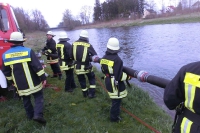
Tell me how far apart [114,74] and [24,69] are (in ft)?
6.12

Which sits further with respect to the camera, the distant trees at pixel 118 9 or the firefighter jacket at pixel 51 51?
the distant trees at pixel 118 9

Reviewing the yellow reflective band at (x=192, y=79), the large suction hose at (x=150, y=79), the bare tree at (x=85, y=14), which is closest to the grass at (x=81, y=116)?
the large suction hose at (x=150, y=79)

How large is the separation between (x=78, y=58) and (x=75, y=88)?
1.65 meters

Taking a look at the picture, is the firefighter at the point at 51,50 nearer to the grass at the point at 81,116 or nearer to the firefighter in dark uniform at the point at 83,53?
the grass at the point at 81,116

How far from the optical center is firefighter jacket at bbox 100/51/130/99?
3.94m

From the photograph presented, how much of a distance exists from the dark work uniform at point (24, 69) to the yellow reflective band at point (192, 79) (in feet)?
9.53

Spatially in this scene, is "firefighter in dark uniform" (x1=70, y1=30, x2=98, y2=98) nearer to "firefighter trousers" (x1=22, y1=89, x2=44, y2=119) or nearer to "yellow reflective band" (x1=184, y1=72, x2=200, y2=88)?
"firefighter trousers" (x1=22, y1=89, x2=44, y2=119)

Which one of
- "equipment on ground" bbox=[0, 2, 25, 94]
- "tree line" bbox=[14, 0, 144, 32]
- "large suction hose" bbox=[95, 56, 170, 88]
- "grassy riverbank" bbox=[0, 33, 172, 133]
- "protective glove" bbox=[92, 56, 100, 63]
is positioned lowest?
"grassy riverbank" bbox=[0, 33, 172, 133]

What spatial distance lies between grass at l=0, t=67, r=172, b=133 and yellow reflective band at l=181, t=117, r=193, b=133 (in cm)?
197

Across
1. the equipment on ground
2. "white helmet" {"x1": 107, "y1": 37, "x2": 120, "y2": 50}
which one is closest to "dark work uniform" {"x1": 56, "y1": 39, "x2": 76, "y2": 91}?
the equipment on ground

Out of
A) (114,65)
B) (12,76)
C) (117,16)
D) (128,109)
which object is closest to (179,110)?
(114,65)

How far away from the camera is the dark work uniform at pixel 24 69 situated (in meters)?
3.81

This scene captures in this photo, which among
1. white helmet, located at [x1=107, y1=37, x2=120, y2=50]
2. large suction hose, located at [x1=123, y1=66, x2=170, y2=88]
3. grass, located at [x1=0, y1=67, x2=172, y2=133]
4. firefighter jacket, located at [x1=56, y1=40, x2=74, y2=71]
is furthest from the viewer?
firefighter jacket, located at [x1=56, y1=40, x2=74, y2=71]

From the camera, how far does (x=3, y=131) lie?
4.04m
